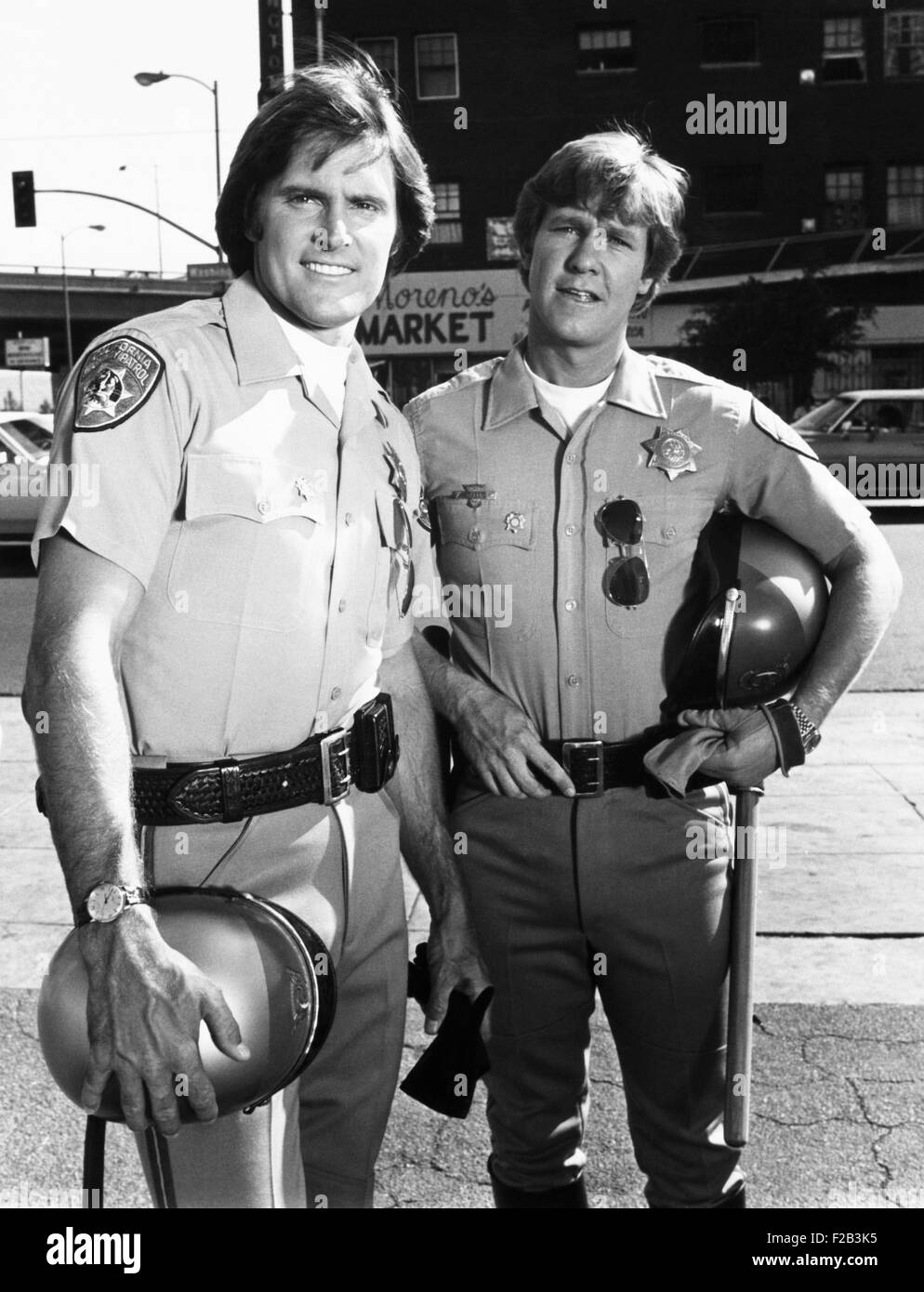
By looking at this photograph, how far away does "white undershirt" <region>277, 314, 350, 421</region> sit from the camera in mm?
2349

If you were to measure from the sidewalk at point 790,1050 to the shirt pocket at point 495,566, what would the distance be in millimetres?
1401

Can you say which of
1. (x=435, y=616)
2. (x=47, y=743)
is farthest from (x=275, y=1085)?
(x=435, y=616)

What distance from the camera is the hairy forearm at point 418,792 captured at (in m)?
2.66

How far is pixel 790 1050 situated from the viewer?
4.00 meters

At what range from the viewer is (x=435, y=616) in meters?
2.89

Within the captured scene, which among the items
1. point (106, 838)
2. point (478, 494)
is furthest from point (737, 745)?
point (106, 838)

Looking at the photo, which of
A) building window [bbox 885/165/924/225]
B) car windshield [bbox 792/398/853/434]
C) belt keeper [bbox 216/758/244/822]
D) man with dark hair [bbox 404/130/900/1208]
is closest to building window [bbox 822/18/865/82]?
building window [bbox 885/165/924/225]

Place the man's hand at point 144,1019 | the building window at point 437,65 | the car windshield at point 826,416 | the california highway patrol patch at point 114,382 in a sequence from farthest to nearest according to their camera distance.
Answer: the building window at point 437,65 < the car windshield at point 826,416 < the california highway patrol patch at point 114,382 < the man's hand at point 144,1019

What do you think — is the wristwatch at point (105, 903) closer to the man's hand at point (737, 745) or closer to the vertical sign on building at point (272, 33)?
the man's hand at point (737, 745)

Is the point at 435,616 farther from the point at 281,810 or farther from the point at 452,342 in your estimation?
the point at 452,342

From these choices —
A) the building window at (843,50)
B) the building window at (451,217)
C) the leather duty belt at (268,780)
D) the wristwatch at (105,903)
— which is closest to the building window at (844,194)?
the building window at (843,50)

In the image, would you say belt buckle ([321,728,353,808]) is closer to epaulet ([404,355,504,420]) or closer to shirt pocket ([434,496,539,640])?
shirt pocket ([434,496,539,640])

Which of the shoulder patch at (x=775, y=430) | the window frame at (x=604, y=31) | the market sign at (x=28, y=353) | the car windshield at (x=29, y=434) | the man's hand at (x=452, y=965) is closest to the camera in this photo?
the man's hand at (x=452, y=965)
